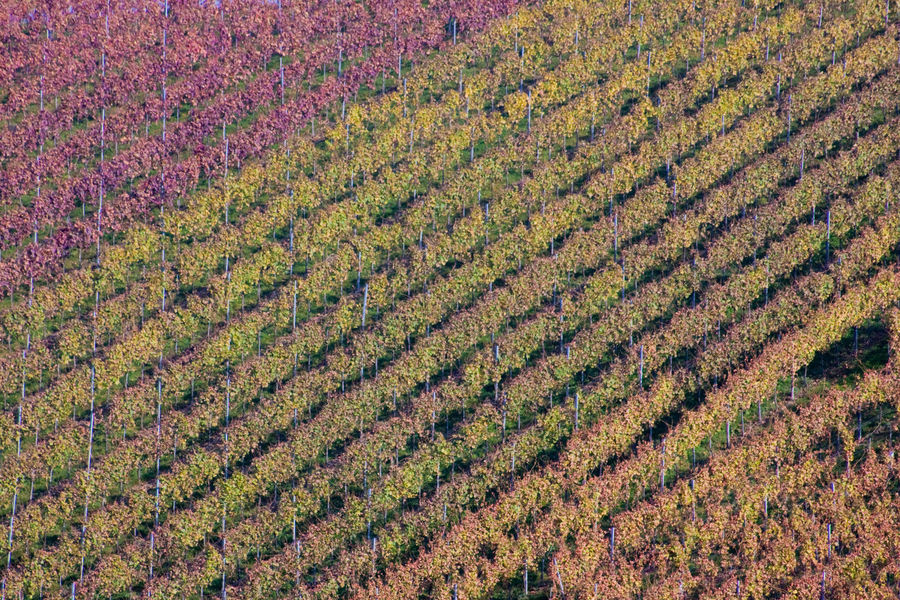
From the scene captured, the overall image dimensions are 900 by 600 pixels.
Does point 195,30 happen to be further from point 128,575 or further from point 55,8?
point 128,575

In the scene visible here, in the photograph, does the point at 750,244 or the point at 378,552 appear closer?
the point at 378,552

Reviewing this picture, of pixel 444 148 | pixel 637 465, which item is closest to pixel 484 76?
pixel 444 148

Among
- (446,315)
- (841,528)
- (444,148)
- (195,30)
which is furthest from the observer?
(195,30)

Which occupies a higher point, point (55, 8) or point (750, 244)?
point (55, 8)

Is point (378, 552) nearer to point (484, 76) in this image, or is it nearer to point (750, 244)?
point (750, 244)

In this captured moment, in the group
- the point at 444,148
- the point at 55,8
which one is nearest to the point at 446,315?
the point at 444,148

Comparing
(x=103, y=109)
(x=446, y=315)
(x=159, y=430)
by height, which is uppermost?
(x=103, y=109)

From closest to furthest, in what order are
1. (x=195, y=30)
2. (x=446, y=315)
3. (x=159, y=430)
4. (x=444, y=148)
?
(x=159, y=430), (x=446, y=315), (x=444, y=148), (x=195, y=30)
